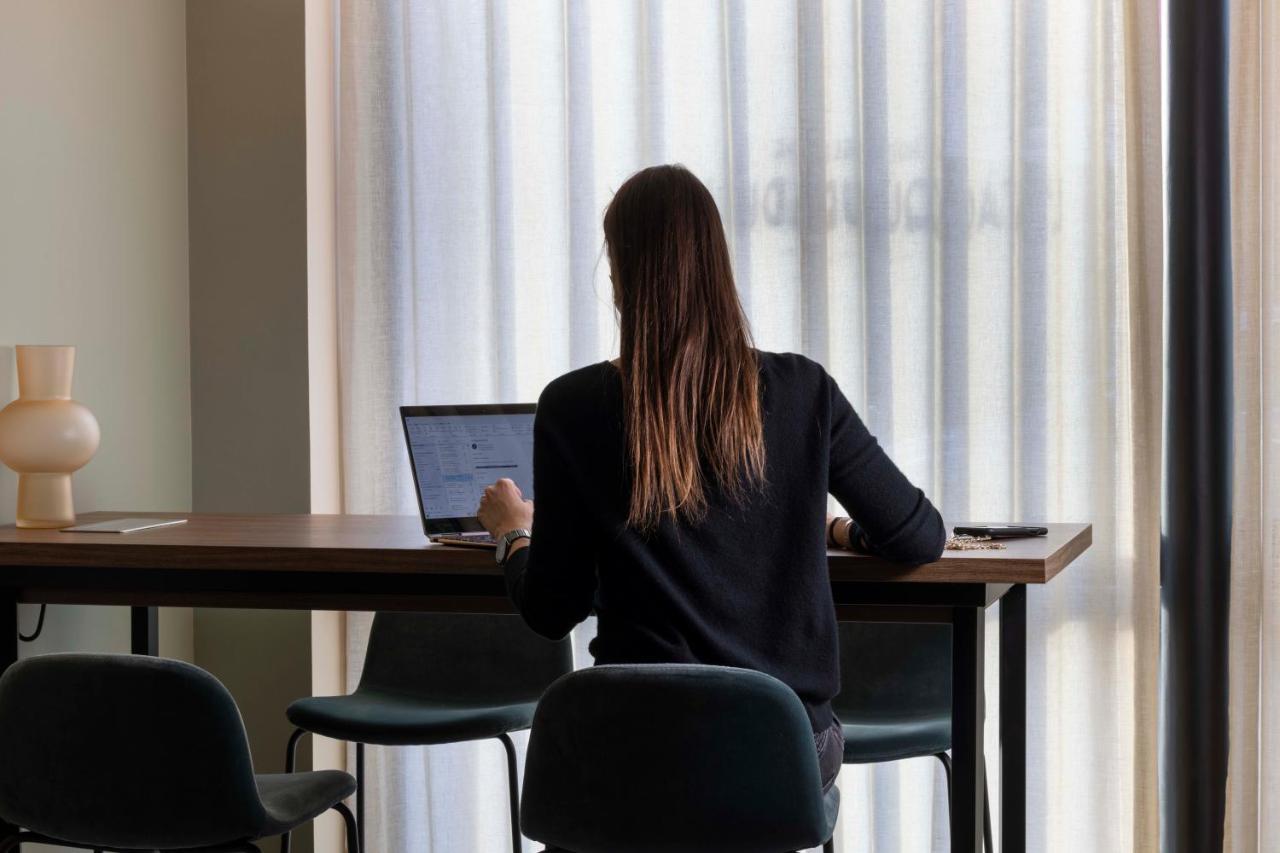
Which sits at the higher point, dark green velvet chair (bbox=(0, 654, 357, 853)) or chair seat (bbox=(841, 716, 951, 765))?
dark green velvet chair (bbox=(0, 654, 357, 853))

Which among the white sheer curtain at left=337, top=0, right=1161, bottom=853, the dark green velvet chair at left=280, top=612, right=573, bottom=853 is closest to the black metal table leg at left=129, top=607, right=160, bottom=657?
the dark green velvet chair at left=280, top=612, right=573, bottom=853

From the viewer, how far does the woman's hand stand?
1.88 m

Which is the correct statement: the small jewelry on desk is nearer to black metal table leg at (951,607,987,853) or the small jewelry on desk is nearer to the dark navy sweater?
black metal table leg at (951,607,987,853)

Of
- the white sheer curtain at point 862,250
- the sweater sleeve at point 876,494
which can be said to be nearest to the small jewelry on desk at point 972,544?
the sweater sleeve at point 876,494

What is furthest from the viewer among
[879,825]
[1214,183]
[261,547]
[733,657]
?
[879,825]

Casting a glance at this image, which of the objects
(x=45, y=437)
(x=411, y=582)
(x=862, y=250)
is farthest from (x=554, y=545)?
(x=862, y=250)

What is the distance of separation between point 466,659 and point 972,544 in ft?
3.82

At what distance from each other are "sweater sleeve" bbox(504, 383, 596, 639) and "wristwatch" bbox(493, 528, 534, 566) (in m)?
0.11

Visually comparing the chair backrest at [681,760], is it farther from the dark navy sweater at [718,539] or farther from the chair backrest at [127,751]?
the chair backrest at [127,751]

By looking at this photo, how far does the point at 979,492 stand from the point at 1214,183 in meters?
0.79

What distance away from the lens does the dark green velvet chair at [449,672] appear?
252 centimetres

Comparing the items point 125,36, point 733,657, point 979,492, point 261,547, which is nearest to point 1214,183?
point 979,492

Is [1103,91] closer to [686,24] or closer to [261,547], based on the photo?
[686,24]

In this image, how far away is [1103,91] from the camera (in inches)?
110
